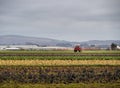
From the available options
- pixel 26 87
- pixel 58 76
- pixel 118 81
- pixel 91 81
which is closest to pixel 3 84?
pixel 26 87

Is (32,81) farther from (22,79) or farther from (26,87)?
(26,87)

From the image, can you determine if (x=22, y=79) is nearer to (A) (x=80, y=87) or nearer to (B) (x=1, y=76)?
(B) (x=1, y=76)

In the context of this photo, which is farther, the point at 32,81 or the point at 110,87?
the point at 32,81

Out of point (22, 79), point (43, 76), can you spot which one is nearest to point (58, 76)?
point (43, 76)

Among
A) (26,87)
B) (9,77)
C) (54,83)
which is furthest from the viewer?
(9,77)

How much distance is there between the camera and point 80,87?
85.9 ft

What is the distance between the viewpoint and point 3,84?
27781mm

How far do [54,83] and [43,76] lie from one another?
2.35 metres

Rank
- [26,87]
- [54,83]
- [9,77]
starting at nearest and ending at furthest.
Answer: [26,87]
[54,83]
[9,77]

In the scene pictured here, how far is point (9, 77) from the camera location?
1208 inches

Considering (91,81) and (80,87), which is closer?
(80,87)

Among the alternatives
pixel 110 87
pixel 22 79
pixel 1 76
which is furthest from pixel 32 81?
pixel 110 87

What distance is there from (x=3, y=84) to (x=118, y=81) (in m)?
9.90

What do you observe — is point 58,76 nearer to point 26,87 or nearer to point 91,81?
point 91,81
